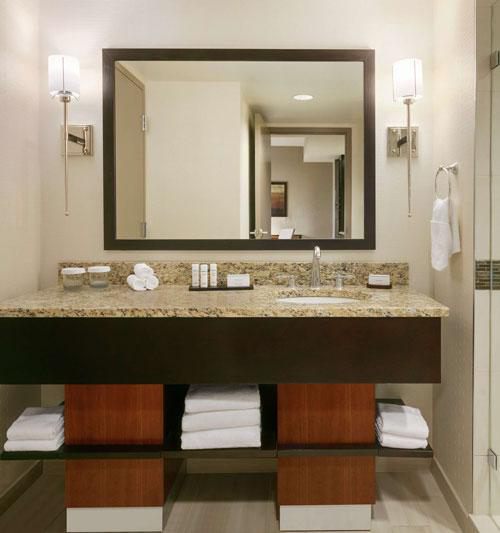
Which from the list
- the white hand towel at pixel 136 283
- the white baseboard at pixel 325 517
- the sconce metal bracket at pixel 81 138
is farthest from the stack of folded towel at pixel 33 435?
the sconce metal bracket at pixel 81 138

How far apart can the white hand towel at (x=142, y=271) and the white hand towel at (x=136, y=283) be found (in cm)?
2

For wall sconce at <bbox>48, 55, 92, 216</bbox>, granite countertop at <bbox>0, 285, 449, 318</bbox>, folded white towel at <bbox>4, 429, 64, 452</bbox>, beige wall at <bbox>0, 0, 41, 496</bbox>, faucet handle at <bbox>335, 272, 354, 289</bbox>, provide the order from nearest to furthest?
granite countertop at <bbox>0, 285, 449, 318</bbox> < folded white towel at <bbox>4, 429, 64, 452</bbox> < beige wall at <bbox>0, 0, 41, 496</bbox> < wall sconce at <bbox>48, 55, 92, 216</bbox> < faucet handle at <bbox>335, 272, 354, 289</bbox>

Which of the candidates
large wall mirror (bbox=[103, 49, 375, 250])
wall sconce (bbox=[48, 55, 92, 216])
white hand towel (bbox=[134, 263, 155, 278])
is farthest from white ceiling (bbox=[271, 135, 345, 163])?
wall sconce (bbox=[48, 55, 92, 216])

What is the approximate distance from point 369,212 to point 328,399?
2.94 ft

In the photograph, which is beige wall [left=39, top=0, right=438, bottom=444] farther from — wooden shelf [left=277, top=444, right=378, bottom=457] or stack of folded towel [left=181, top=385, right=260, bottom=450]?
wooden shelf [left=277, top=444, right=378, bottom=457]

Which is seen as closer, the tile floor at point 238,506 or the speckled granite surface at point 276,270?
the tile floor at point 238,506

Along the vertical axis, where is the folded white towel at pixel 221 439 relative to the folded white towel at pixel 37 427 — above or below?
below

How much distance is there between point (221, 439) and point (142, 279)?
74 centimetres

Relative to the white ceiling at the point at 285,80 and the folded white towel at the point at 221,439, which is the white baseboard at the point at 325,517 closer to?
the folded white towel at the point at 221,439

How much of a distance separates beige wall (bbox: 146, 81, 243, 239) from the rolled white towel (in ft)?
0.86

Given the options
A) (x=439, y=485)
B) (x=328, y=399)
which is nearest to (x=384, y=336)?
(x=328, y=399)

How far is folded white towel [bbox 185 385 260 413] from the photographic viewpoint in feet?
5.68

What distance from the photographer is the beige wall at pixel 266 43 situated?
2242mm

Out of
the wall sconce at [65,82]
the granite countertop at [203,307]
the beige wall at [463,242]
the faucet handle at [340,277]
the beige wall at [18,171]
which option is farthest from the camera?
the faucet handle at [340,277]
